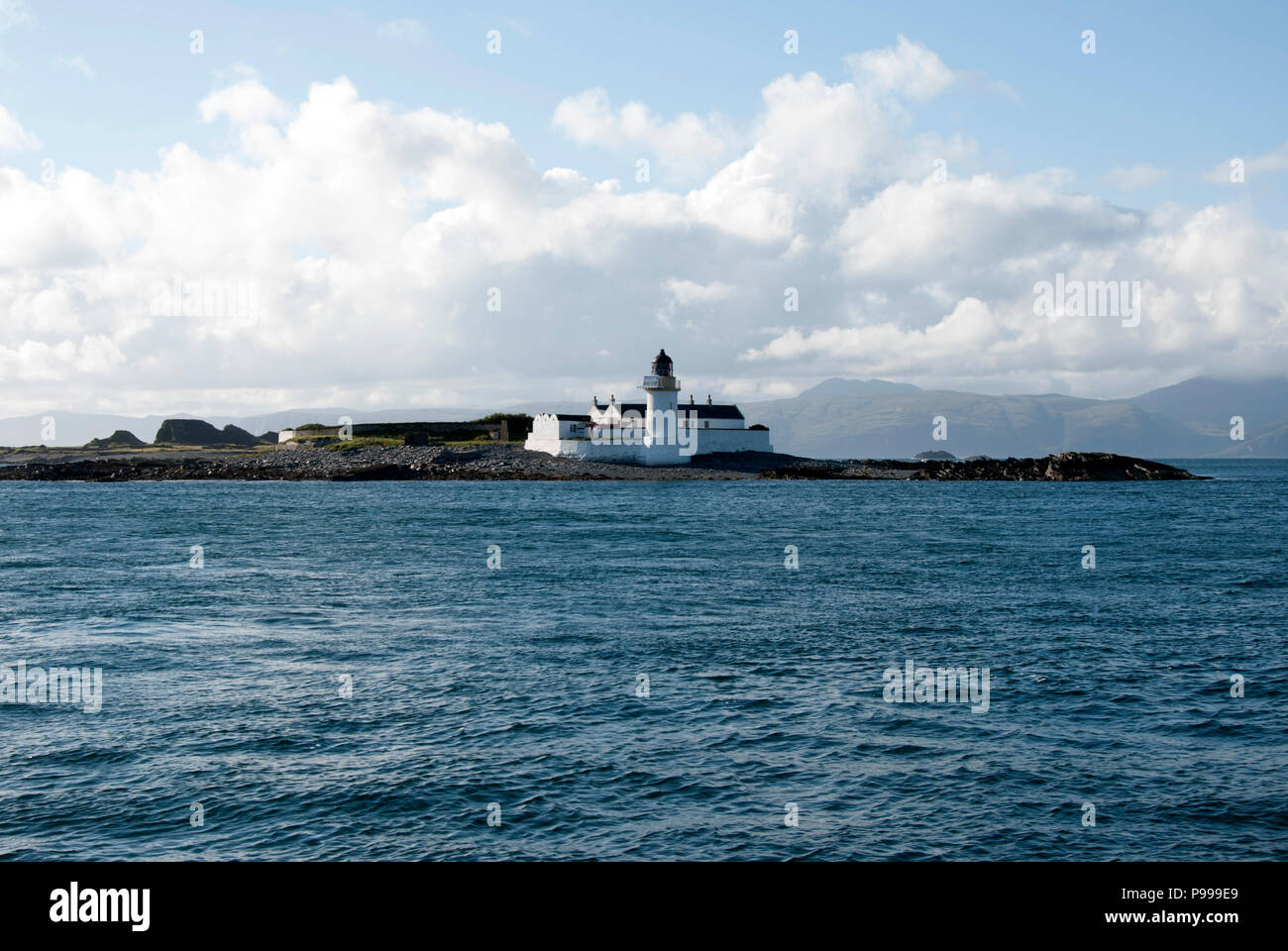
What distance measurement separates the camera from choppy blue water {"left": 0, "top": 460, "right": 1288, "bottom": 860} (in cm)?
1555

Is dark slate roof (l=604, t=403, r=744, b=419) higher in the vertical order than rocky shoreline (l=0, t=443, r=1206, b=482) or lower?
higher

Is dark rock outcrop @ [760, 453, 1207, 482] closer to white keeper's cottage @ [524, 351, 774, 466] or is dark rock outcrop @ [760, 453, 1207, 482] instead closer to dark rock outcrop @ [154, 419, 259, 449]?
white keeper's cottage @ [524, 351, 774, 466]

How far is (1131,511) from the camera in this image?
88688 mm

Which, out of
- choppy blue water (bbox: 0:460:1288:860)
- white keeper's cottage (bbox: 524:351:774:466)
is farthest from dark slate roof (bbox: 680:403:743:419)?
choppy blue water (bbox: 0:460:1288:860)

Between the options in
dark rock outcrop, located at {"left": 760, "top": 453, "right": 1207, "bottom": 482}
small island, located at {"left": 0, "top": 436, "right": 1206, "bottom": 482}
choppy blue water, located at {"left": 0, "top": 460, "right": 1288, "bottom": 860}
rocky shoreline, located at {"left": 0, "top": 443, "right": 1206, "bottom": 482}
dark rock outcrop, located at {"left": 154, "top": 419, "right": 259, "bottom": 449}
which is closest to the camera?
choppy blue water, located at {"left": 0, "top": 460, "right": 1288, "bottom": 860}

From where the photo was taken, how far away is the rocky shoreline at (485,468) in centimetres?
13150

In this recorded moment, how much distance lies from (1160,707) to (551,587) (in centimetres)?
2379

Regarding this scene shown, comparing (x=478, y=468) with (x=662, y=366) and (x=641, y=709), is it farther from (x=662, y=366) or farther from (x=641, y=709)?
(x=641, y=709)

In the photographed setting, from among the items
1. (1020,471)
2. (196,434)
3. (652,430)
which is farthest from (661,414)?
(196,434)

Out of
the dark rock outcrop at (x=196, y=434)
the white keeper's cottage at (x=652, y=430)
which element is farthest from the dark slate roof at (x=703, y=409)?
the dark rock outcrop at (x=196, y=434)

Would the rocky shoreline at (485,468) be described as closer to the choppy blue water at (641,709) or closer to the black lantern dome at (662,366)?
the black lantern dome at (662,366)

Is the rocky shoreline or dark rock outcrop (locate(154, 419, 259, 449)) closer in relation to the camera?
the rocky shoreline
